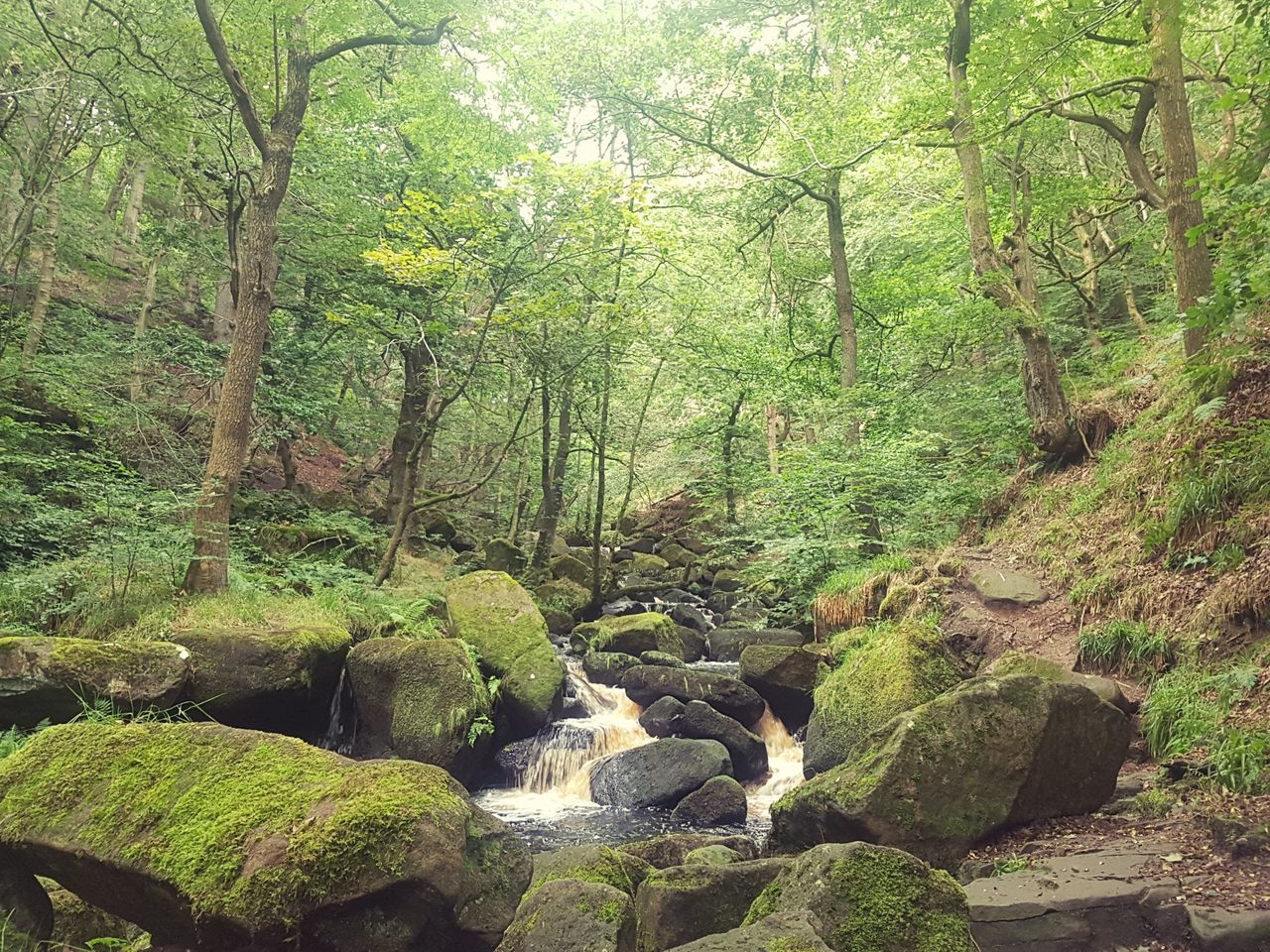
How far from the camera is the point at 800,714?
1025cm

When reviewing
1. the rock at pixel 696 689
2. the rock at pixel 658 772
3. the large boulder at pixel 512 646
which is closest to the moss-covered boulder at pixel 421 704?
the large boulder at pixel 512 646

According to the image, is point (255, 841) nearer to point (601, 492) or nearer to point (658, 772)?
point (658, 772)

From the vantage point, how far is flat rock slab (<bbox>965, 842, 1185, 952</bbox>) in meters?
3.40

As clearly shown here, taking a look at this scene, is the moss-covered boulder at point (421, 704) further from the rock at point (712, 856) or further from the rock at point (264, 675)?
the rock at point (712, 856)

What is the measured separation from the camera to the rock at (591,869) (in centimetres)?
439

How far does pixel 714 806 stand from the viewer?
7.94 m

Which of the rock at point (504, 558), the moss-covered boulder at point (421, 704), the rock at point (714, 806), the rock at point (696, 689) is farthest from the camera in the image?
the rock at point (504, 558)

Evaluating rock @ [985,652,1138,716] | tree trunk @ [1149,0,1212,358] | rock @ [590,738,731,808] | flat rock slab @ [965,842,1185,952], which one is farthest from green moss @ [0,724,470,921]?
tree trunk @ [1149,0,1212,358]

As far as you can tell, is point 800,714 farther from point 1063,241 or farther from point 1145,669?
point 1063,241

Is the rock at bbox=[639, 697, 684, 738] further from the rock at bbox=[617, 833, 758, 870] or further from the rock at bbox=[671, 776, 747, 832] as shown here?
the rock at bbox=[617, 833, 758, 870]

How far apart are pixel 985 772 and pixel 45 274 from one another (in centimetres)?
1496

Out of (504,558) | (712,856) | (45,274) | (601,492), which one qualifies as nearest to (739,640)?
(601,492)

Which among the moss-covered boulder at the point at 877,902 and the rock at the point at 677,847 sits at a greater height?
the moss-covered boulder at the point at 877,902

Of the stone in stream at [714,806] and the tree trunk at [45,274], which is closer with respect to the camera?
the stone in stream at [714,806]
